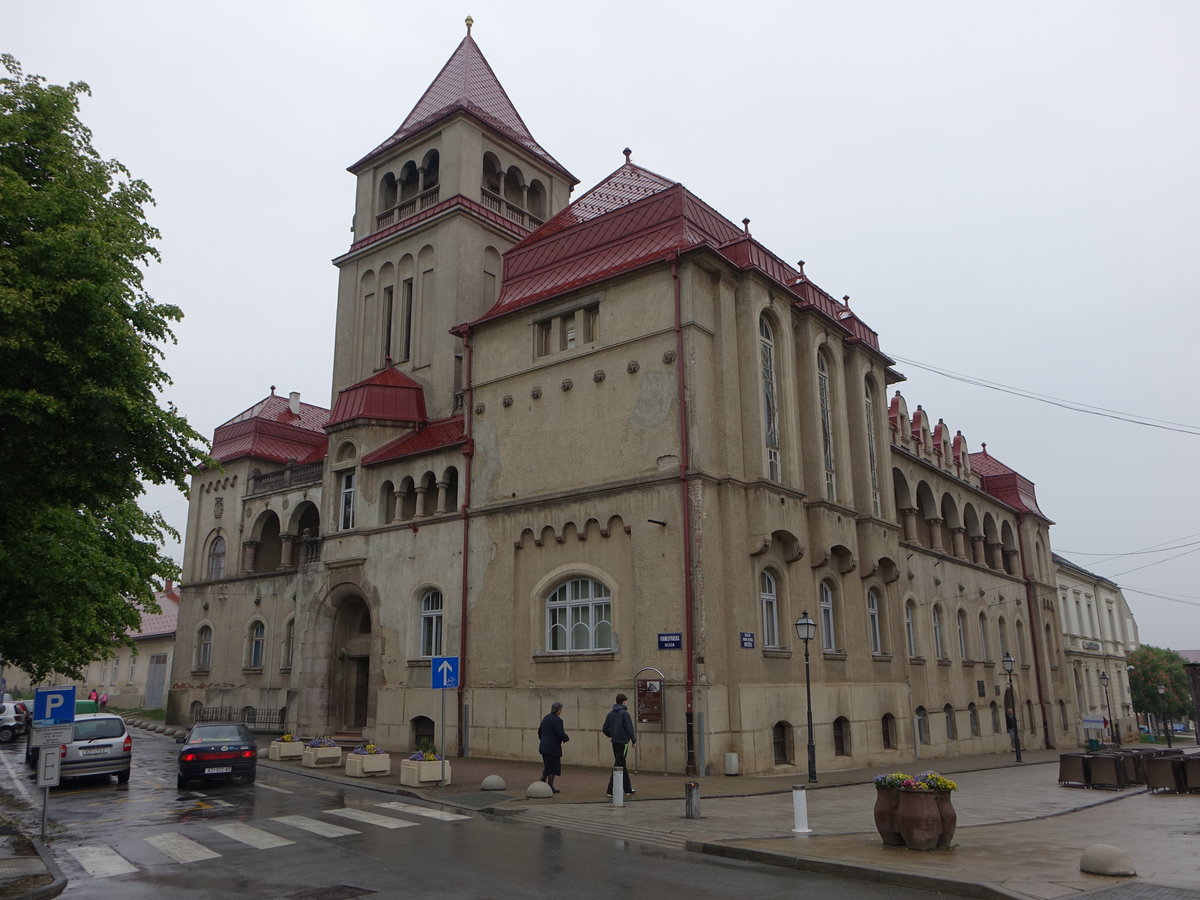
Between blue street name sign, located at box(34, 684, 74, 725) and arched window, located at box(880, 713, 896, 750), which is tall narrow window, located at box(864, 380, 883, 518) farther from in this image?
blue street name sign, located at box(34, 684, 74, 725)

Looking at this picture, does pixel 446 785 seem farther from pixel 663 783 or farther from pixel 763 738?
pixel 763 738

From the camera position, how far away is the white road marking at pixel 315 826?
13.2m

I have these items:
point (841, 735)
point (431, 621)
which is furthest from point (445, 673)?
point (841, 735)

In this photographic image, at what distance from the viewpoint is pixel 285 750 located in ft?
80.5

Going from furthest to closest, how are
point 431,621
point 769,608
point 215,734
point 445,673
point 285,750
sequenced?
point 431,621, point 285,750, point 769,608, point 215,734, point 445,673

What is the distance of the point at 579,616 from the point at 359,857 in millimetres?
12302

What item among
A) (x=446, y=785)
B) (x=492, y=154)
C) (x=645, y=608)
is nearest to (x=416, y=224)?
(x=492, y=154)

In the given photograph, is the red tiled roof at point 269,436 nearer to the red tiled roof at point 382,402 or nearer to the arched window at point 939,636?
the red tiled roof at point 382,402

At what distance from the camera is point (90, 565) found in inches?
891

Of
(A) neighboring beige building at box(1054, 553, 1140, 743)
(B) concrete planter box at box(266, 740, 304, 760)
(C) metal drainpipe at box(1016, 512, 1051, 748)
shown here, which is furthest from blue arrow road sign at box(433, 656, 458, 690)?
(A) neighboring beige building at box(1054, 553, 1140, 743)

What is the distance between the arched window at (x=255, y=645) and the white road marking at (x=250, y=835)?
23.4 metres

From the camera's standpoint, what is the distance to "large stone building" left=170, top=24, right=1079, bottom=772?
2198 cm

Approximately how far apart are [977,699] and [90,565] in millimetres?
31118

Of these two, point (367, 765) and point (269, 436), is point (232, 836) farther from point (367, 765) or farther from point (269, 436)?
point (269, 436)
